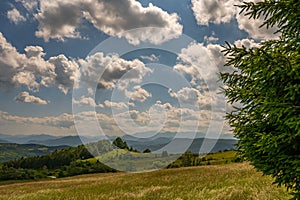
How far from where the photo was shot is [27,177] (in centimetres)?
8712

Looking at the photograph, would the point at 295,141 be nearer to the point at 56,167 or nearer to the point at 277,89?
the point at 277,89

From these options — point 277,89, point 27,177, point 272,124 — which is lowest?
point 27,177

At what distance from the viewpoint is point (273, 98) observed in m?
5.88

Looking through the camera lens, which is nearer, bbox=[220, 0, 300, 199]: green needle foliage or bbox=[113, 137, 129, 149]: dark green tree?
bbox=[220, 0, 300, 199]: green needle foliage

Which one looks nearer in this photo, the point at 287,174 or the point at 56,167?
the point at 287,174

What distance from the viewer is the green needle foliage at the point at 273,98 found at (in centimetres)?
543

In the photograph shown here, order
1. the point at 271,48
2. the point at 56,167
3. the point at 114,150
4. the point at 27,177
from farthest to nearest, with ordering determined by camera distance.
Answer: the point at 56,167 → the point at 27,177 → the point at 114,150 → the point at 271,48

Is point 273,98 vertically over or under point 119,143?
under

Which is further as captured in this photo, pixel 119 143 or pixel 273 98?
pixel 119 143

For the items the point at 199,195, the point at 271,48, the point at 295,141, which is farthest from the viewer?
the point at 199,195

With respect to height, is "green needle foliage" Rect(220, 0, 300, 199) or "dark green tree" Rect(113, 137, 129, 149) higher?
"dark green tree" Rect(113, 137, 129, 149)

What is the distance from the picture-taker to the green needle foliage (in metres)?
5.43

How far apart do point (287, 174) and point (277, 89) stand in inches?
68.5

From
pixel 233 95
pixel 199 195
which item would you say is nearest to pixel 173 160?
pixel 199 195
